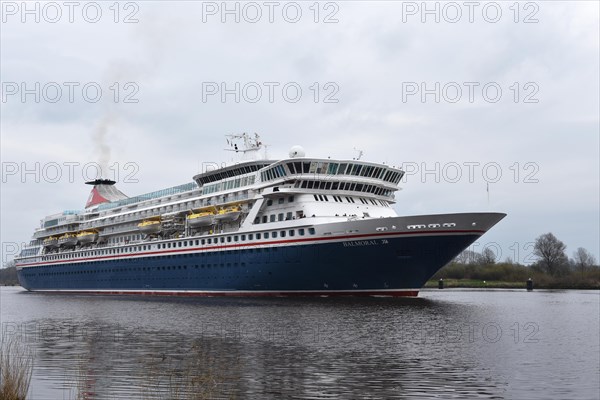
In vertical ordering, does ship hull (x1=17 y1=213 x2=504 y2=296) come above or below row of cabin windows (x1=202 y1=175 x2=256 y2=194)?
below

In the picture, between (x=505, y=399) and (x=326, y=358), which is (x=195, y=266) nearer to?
(x=326, y=358)

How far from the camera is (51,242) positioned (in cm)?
8581

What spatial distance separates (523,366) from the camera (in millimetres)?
17812

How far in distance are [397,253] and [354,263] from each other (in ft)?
11.0

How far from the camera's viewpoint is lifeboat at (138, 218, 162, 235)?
2468 inches

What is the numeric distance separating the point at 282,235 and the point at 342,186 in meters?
6.98

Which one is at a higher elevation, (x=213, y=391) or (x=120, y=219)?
(x=120, y=219)

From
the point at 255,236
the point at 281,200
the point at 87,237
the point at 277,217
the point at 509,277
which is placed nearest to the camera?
the point at 255,236

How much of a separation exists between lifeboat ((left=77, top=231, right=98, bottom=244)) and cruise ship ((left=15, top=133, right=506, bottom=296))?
5.55m

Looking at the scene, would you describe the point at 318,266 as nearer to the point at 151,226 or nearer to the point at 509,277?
the point at 151,226

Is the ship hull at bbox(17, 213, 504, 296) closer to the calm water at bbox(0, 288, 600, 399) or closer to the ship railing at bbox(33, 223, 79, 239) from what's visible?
the calm water at bbox(0, 288, 600, 399)

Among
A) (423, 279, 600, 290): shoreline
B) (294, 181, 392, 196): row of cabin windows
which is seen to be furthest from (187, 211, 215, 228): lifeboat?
(423, 279, 600, 290): shoreline

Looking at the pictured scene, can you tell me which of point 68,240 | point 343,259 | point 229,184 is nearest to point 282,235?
point 343,259

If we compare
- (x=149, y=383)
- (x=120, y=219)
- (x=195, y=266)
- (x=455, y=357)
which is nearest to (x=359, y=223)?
(x=195, y=266)
